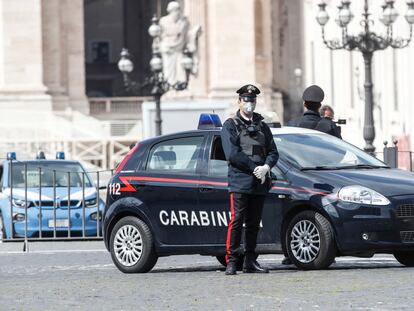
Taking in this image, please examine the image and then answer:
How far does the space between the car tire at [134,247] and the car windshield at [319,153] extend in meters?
1.54

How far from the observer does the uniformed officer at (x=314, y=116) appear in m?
22.1

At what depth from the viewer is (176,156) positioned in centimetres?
2059

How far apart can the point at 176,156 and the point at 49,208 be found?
31.6 feet

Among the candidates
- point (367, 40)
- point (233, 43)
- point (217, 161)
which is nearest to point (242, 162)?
point (217, 161)

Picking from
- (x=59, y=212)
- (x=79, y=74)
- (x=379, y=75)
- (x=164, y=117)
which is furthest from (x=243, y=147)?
(x=79, y=74)

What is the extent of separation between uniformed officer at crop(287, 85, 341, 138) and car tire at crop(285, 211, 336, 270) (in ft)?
9.24

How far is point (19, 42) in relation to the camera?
67.1 metres

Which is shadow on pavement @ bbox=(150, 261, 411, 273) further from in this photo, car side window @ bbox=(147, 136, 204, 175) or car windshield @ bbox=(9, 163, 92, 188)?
car windshield @ bbox=(9, 163, 92, 188)

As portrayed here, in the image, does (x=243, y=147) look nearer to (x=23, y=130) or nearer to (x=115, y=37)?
(x=23, y=130)

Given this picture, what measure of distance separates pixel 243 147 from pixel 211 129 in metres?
1.19

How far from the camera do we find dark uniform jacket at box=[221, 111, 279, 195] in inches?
755

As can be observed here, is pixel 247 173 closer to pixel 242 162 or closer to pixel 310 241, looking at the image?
pixel 242 162

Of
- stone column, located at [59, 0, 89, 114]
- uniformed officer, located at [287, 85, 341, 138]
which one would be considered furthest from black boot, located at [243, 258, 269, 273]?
stone column, located at [59, 0, 89, 114]

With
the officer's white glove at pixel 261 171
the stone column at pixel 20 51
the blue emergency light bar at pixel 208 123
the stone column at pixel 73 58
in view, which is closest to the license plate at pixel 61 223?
the blue emergency light bar at pixel 208 123
